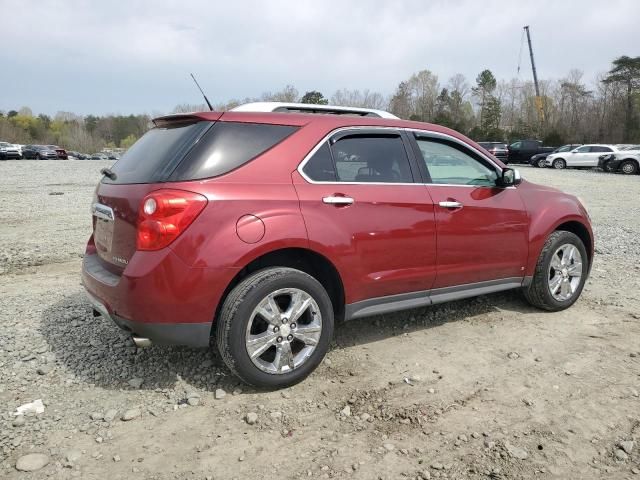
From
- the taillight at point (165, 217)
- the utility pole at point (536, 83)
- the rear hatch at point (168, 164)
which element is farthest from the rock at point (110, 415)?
the utility pole at point (536, 83)

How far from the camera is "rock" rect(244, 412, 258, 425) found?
2922mm

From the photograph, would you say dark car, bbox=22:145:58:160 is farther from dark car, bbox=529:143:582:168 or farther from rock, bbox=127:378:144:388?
rock, bbox=127:378:144:388

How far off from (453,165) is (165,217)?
2429mm

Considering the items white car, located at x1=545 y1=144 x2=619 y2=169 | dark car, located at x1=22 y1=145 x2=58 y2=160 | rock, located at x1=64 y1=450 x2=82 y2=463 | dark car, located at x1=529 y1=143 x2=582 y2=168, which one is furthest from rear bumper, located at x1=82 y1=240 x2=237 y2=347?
dark car, located at x1=22 y1=145 x2=58 y2=160

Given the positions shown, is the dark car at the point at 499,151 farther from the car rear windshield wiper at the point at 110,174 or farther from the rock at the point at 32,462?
the rock at the point at 32,462

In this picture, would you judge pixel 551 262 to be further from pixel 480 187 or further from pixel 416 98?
pixel 416 98

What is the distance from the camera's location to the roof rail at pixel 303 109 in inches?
140

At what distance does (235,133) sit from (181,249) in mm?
838

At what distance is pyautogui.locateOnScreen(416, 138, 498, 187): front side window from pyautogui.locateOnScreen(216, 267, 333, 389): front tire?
143 centimetres

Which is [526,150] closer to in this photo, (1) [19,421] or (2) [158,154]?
(2) [158,154]

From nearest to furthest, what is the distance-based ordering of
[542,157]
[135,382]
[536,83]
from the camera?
[135,382]
[542,157]
[536,83]

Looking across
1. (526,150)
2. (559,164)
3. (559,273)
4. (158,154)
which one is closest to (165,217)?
(158,154)

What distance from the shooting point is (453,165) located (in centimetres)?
423

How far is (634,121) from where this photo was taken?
5322 cm
